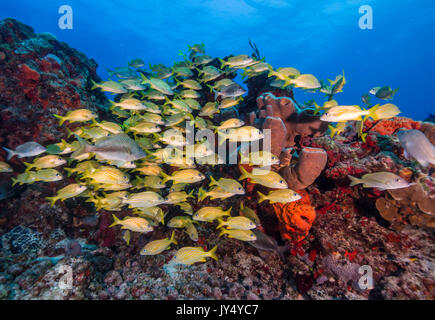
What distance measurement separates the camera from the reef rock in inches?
218

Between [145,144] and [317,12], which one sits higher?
[317,12]

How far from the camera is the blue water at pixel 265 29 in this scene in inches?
1518

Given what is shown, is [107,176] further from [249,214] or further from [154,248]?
[249,214]

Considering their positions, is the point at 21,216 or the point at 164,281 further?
the point at 21,216

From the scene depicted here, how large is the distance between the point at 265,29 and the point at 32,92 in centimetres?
5292

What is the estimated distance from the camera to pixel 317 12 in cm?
3769

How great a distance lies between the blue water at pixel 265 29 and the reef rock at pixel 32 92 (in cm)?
4095

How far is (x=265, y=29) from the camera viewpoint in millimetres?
45906

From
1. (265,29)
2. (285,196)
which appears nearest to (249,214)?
(285,196)

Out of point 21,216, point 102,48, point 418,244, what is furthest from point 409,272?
point 102,48

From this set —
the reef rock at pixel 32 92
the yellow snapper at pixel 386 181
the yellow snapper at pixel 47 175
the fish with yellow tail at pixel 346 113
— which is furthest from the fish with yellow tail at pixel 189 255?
the reef rock at pixel 32 92

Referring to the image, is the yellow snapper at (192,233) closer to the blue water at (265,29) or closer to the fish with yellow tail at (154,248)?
the fish with yellow tail at (154,248)

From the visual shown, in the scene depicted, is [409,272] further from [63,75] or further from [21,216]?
[63,75]
